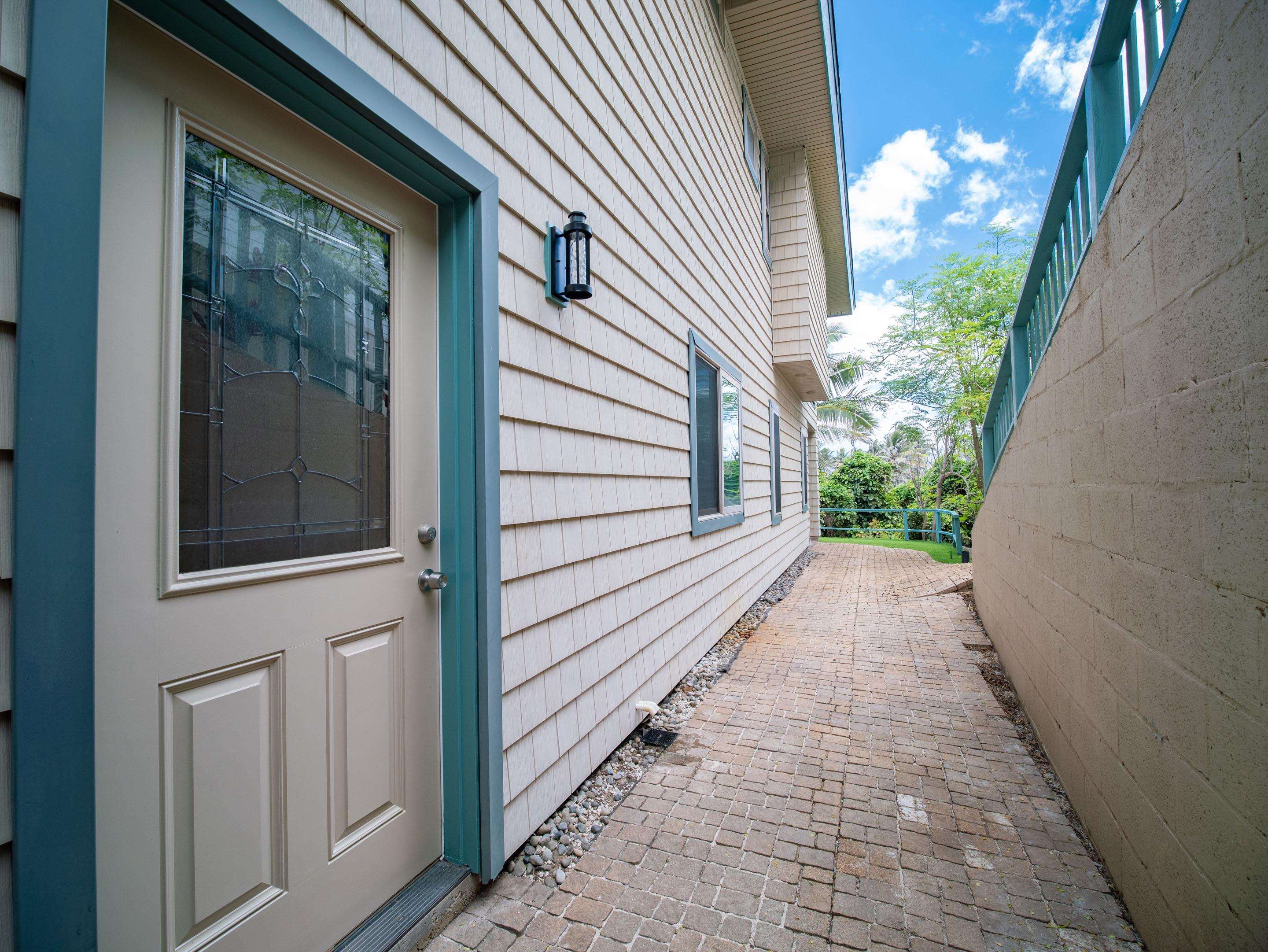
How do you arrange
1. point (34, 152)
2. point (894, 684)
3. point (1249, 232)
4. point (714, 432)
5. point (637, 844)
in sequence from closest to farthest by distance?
point (34, 152)
point (1249, 232)
point (637, 844)
point (894, 684)
point (714, 432)

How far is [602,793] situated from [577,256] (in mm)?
2142

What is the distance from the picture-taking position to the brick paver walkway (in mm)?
1636

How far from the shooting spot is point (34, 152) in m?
0.84

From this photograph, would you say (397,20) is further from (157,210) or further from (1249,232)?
(1249,232)

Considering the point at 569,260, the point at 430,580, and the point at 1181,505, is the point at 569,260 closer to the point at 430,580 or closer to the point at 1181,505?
the point at 430,580

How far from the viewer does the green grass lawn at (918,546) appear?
32.8ft

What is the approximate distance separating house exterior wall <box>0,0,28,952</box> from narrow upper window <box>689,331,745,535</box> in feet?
10.9

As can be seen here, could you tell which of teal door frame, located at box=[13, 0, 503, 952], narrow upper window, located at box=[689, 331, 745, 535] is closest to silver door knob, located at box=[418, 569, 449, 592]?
teal door frame, located at box=[13, 0, 503, 952]

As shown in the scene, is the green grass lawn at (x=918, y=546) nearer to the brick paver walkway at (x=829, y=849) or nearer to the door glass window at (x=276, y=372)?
the brick paver walkway at (x=829, y=849)

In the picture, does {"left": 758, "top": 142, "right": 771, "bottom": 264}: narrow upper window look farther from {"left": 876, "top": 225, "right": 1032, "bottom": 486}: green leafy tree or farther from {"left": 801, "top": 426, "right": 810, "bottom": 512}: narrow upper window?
{"left": 876, "top": 225, "right": 1032, "bottom": 486}: green leafy tree

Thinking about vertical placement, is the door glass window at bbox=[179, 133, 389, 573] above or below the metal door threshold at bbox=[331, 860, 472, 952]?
above

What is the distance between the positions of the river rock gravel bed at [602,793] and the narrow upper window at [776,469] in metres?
3.12

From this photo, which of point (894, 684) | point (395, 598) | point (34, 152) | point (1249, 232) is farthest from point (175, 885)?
point (894, 684)

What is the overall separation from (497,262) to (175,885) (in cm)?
171
